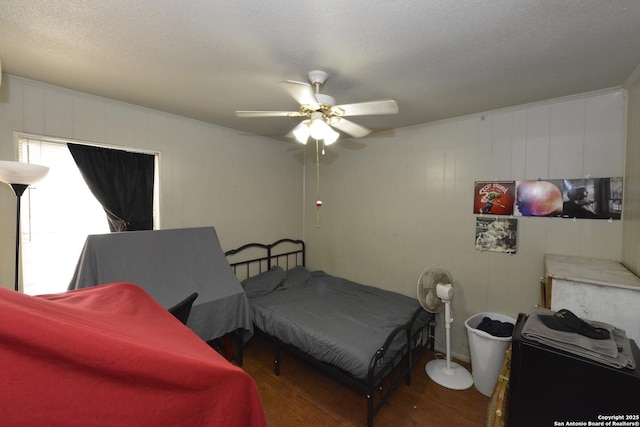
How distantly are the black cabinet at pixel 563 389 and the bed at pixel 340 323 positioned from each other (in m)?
0.83

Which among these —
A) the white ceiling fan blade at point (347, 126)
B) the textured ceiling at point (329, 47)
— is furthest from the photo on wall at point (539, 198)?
the white ceiling fan blade at point (347, 126)

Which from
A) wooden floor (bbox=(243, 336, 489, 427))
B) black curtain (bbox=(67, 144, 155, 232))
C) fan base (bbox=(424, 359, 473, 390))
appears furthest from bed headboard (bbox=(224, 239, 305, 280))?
fan base (bbox=(424, 359, 473, 390))

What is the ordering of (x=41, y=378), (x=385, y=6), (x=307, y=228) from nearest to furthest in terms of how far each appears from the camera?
(x=41, y=378)
(x=385, y=6)
(x=307, y=228)

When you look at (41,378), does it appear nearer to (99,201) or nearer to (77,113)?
(99,201)

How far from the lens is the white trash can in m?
2.24

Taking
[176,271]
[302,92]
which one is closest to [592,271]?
[302,92]

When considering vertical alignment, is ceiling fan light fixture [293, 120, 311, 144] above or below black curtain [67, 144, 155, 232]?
above

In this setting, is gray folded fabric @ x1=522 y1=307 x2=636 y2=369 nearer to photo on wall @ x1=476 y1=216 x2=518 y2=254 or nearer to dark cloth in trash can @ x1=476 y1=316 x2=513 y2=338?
dark cloth in trash can @ x1=476 y1=316 x2=513 y2=338

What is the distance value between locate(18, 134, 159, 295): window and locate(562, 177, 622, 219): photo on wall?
4.21m

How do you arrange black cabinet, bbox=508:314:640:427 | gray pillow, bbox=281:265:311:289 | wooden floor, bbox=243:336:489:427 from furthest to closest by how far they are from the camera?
gray pillow, bbox=281:265:311:289, wooden floor, bbox=243:336:489:427, black cabinet, bbox=508:314:640:427

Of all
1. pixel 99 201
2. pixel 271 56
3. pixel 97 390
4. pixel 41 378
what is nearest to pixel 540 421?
pixel 97 390

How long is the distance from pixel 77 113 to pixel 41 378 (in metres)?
2.57

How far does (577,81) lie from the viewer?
1976mm

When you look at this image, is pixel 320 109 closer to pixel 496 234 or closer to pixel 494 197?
pixel 494 197
